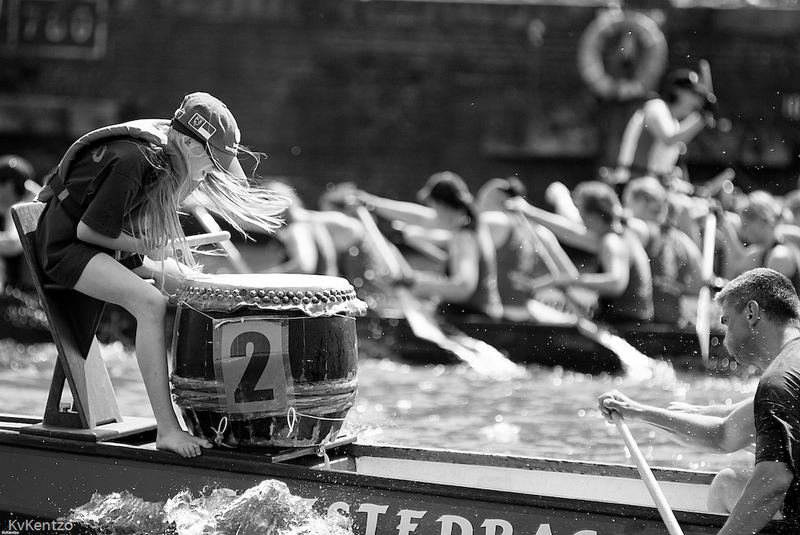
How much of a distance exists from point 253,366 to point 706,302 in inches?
233

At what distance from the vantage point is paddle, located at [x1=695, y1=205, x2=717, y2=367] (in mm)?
9320

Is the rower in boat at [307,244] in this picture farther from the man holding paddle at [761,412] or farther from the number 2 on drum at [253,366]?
the man holding paddle at [761,412]

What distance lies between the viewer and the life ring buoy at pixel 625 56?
1747 cm

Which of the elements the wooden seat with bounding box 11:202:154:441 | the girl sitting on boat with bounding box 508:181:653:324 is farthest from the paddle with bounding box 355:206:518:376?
the wooden seat with bounding box 11:202:154:441

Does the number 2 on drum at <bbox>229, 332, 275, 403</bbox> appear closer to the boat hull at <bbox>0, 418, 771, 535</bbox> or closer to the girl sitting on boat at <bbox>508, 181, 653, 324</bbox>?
the boat hull at <bbox>0, 418, 771, 535</bbox>

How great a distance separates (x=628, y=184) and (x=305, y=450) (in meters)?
7.58

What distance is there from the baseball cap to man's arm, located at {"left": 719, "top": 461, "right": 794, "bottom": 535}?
209cm

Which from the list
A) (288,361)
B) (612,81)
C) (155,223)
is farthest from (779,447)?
(612,81)

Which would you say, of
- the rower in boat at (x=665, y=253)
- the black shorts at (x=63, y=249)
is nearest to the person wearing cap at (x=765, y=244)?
the rower in boat at (x=665, y=253)

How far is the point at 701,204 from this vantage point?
1084cm

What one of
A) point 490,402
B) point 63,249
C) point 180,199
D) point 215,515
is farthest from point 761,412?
point 490,402

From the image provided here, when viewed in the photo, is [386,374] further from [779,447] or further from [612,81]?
[612,81]

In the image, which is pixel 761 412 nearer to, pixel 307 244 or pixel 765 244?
pixel 765 244

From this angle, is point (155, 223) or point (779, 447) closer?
point (779, 447)
